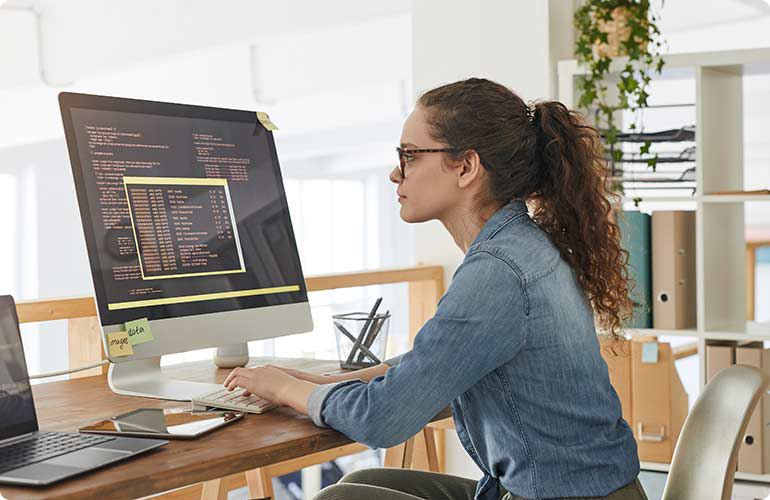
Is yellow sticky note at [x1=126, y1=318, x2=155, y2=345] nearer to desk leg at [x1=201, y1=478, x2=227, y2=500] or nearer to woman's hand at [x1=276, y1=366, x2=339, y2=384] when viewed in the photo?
woman's hand at [x1=276, y1=366, x2=339, y2=384]

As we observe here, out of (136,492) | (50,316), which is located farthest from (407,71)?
(136,492)

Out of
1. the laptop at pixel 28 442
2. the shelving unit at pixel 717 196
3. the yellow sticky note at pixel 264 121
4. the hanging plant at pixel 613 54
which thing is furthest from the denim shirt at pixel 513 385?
the hanging plant at pixel 613 54

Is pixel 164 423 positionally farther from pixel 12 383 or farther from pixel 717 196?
pixel 717 196

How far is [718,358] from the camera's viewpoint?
2.91m

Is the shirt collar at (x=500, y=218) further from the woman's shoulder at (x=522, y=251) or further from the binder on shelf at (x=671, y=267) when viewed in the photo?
the binder on shelf at (x=671, y=267)

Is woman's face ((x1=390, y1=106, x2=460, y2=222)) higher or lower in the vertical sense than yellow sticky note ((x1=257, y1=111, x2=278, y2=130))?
lower

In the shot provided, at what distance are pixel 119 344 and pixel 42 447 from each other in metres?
0.32

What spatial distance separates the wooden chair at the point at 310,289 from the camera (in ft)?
6.61

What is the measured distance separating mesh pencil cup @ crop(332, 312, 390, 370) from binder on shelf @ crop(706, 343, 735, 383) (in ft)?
4.86

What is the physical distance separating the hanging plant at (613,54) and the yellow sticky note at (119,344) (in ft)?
6.35

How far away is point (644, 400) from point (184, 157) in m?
1.90

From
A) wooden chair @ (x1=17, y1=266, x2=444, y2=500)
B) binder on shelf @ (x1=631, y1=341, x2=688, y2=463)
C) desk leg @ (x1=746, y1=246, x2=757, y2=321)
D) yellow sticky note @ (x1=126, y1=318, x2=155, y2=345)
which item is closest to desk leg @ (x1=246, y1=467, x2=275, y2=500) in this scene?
wooden chair @ (x1=17, y1=266, x2=444, y2=500)

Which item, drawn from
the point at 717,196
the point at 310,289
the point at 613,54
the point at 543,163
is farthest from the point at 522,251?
the point at 613,54

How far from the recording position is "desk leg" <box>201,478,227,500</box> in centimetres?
187
